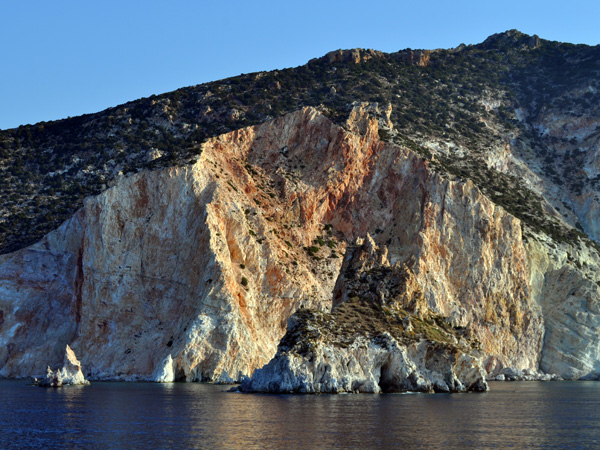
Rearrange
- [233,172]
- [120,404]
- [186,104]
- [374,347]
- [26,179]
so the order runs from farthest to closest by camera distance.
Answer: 1. [186,104]
2. [26,179]
3. [233,172]
4. [374,347]
5. [120,404]

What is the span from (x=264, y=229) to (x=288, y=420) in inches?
2345

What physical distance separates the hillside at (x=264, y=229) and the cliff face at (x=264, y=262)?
0.67ft

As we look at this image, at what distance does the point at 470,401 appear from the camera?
69.9 meters

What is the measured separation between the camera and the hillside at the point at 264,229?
102m

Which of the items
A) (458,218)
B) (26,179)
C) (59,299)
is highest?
(26,179)

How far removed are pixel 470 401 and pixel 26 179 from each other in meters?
86.1

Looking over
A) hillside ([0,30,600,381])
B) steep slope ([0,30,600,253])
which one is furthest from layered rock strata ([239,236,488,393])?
steep slope ([0,30,600,253])

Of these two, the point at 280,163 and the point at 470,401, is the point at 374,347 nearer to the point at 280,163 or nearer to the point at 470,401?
the point at 470,401

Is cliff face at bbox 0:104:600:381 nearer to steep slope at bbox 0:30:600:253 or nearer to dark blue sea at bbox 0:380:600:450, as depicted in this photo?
steep slope at bbox 0:30:600:253

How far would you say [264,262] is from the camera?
354 feet

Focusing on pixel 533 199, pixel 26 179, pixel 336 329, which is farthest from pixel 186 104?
pixel 336 329

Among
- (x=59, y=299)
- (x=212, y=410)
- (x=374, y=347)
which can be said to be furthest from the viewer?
(x=59, y=299)

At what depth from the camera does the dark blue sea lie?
4647 cm

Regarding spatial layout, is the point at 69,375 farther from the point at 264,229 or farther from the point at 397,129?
the point at 397,129
